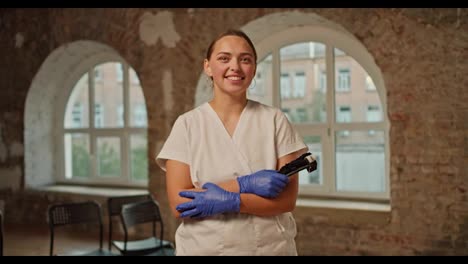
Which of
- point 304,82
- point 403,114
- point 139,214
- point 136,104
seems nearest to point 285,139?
point 139,214

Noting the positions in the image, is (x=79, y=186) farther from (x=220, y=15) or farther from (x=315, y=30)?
(x=315, y=30)

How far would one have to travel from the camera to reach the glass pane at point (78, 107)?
6.70m

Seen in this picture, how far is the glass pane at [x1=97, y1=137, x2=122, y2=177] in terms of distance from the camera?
21.1 feet

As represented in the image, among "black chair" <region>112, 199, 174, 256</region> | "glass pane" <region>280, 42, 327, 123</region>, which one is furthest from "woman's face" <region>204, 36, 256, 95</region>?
"glass pane" <region>280, 42, 327, 123</region>

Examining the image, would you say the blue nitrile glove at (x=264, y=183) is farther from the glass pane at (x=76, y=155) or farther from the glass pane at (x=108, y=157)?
the glass pane at (x=76, y=155)

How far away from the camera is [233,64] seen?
4.99ft

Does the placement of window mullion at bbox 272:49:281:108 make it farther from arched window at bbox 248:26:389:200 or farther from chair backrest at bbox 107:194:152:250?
chair backrest at bbox 107:194:152:250

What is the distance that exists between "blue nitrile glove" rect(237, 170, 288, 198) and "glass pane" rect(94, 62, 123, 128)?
5116 millimetres

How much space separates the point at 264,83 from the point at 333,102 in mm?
819

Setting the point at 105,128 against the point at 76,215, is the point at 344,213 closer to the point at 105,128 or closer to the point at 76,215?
the point at 76,215

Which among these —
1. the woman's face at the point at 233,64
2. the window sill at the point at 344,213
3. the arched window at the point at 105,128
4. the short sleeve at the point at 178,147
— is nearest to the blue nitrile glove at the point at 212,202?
the short sleeve at the point at 178,147
